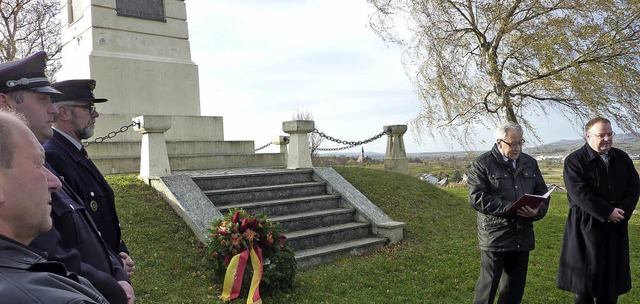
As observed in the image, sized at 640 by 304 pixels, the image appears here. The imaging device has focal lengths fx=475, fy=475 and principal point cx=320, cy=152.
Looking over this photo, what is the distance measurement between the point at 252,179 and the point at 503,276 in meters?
4.62

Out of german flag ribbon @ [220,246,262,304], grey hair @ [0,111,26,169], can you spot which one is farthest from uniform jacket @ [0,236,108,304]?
german flag ribbon @ [220,246,262,304]

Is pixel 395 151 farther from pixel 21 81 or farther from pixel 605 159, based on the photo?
pixel 21 81

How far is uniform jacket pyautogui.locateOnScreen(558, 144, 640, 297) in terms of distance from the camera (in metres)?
4.28

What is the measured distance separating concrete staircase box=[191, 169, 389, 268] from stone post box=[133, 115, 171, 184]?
55 cm

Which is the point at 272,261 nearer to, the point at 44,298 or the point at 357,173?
the point at 44,298

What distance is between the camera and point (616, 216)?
166 inches

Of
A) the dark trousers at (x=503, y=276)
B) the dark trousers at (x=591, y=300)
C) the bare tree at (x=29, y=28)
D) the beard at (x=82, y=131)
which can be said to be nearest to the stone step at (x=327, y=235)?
the dark trousers at (x=503, y=276)

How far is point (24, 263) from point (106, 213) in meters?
1.78

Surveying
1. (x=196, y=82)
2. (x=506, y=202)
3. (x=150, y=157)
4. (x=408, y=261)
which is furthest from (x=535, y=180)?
(x=196, y=82)

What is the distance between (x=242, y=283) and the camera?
5121 mm

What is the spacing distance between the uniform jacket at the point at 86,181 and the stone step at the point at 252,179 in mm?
4460

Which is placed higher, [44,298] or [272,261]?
[44,298]

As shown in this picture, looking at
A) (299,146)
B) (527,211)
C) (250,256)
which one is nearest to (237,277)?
(250,256)

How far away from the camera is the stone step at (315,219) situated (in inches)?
278
